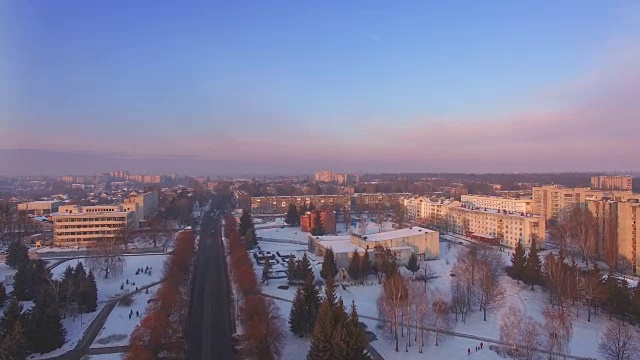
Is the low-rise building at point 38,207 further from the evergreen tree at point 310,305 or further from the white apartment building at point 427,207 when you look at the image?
the evergreen tree at point 310,305

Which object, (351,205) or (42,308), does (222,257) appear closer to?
(42,308)

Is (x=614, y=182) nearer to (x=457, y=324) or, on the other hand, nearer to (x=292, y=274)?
(x=292, y=274)

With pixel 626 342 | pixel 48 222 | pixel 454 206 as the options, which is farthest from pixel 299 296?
pixel 48 222

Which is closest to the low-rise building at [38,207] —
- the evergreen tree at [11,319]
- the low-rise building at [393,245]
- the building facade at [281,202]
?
the building facade at [281,202]

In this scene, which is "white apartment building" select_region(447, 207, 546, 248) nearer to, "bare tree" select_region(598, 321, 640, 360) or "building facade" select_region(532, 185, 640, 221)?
"building facade" select_region(532, 185, 640, 221)

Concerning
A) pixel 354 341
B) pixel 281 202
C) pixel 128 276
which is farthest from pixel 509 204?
pixel 354 341

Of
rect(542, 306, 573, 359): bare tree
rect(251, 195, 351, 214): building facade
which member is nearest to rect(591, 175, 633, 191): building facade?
rect(251, 195, 351, 214): building facade
